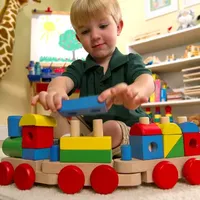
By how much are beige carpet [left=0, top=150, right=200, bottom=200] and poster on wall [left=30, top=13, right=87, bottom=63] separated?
1685 mm

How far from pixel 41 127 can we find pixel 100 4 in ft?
1.42

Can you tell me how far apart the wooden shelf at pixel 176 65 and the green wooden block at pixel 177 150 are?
1323 mm

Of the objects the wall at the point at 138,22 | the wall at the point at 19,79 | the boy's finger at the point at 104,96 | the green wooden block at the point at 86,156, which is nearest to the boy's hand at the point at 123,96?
the boy's finger at the point at 104,96

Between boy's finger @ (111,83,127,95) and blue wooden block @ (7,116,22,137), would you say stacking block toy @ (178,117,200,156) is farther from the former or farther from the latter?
blue wooden block @ (7,116,22,137)

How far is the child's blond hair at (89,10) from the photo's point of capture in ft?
2.58

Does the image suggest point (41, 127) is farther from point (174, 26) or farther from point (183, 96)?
point (174, 26)

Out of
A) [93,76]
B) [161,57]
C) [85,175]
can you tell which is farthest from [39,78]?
[85,175]

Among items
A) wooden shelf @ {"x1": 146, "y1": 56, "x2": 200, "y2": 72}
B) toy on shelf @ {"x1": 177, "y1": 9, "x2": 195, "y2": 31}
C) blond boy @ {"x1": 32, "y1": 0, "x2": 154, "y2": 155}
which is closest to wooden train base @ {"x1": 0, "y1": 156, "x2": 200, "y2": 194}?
blond boy @ {"x1": 32, "y1": 0, "x2": 154, "y2": 155}

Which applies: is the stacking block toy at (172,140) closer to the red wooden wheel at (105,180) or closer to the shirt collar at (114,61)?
the red wooden wheel at (105,180)

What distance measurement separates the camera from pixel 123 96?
0.54 m

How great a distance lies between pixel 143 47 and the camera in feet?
7.10

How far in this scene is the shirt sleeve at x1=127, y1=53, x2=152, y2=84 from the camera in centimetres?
78

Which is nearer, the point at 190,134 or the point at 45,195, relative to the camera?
the point at 45,195

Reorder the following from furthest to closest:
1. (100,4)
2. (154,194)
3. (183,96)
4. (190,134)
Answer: (183,96), (100,4), (190,134), (154,194)
